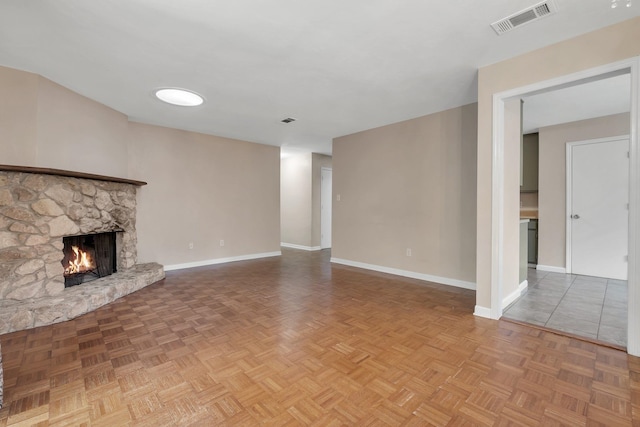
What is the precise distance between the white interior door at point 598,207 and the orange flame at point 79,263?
6.93m

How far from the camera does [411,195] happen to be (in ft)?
13.7

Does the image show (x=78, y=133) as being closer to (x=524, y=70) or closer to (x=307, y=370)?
(x=307, y=370)

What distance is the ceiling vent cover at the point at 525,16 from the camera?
1811 millimetres

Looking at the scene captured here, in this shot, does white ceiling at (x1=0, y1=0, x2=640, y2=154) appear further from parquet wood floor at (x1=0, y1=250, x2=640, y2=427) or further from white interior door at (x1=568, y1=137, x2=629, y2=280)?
white interior door at (x1=568, y1=137, x2=629, y2=280)

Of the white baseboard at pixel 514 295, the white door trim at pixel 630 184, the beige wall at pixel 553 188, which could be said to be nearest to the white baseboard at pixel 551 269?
the beige wall at pixel 553 188

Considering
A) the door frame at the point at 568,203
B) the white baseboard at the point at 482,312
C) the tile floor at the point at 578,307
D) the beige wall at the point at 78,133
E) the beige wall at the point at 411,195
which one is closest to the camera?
the tile floor at the point at 578,307

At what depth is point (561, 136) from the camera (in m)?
4.42

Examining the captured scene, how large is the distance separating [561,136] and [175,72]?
5.58 m

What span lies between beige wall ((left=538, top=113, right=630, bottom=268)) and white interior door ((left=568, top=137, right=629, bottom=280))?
0.09 meters

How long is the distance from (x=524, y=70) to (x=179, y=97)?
362cm

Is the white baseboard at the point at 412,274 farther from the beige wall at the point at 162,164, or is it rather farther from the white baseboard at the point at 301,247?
the beige wall at the point at 162,164

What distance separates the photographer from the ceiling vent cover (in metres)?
1.81

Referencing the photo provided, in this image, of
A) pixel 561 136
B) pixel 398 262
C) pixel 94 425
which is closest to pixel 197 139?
pixel 398 262

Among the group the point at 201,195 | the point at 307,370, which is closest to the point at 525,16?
the point at 307,370
